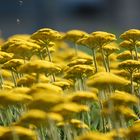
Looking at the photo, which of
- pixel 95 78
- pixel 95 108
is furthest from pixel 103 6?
pixel 95 78

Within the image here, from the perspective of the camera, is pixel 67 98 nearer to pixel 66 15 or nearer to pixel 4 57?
pixel 4 57

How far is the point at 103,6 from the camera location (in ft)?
103

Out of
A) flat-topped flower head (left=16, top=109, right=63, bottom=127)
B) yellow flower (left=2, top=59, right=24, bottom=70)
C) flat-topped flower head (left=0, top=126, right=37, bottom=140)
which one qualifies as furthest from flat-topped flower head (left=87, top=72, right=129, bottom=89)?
yellow flower (left=2, top=59, right=24, bottom=70)

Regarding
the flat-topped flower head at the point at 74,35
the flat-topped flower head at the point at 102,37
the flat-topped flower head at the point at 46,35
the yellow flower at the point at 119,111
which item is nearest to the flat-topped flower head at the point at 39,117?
the yellow flower at the point at 119,111

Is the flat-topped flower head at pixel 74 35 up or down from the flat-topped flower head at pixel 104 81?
up

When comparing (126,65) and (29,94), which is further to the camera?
(126,65)

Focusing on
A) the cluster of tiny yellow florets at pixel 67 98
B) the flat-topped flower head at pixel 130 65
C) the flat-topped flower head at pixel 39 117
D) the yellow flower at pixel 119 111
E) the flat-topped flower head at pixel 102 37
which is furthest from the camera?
the flat-topped flower head at pixel 102 37

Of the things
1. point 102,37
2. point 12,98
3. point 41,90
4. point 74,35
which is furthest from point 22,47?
point 12,98

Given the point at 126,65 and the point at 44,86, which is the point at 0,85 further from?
the point at 44,86

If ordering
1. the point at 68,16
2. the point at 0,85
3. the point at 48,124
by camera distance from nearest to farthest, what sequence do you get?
the point at 48,124, the point at 0,85, the point at 68,16

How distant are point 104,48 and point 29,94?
223 centimetres

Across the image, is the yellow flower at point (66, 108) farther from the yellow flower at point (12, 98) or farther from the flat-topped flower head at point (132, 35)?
the flat-topped flower head at point (132, 35)

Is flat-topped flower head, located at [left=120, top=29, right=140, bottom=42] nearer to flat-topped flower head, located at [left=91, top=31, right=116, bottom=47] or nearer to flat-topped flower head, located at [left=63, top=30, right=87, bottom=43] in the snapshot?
flat-topped flower head, located at [left=91, top=31, right=116, bottom=47]

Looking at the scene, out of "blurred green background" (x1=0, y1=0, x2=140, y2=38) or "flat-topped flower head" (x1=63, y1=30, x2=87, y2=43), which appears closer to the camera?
"flat-topped flower head" (x1=63, y1=30, x2=87, y2=43)
